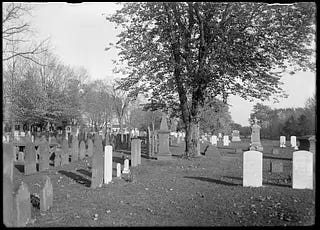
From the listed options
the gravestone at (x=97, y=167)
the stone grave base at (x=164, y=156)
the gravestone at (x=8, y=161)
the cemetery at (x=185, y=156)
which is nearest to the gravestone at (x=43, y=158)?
the cemetery at (x=185, y=156)

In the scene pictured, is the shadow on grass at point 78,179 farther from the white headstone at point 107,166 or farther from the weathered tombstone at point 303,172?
the weathered tombstone at point 303,172

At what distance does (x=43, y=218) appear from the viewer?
17.6ft

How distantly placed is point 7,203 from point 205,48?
1174cm

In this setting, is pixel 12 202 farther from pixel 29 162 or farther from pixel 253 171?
pixel 29 162

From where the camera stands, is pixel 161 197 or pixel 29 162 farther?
pixel 29 162

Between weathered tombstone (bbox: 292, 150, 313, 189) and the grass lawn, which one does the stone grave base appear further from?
weathered tombstone (bbox: 292, 150, 313, 189)

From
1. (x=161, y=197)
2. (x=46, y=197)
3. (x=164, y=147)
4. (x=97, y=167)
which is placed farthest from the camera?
(x=164, y=147)

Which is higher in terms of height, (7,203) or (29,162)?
(7,203)

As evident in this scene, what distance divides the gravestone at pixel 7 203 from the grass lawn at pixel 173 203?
36 cm

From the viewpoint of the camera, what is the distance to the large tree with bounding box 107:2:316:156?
12.0 m

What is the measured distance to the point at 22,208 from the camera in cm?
494

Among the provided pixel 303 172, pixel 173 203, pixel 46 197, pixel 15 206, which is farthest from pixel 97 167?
pixel 303 172

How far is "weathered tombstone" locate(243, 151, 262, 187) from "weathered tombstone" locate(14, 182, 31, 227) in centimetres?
588

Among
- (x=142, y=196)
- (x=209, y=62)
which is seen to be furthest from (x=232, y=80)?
(x=142, y=196)
